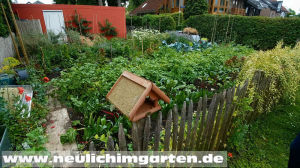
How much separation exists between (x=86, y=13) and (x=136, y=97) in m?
11.5

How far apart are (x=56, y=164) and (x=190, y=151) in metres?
1.51

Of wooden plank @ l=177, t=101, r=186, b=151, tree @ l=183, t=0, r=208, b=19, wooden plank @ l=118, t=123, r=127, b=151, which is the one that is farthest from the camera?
tree @ l=183, t=0, r=208, b=19

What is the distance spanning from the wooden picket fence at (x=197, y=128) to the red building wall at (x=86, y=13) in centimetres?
1108

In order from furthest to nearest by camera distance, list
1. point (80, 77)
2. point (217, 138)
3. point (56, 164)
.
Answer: point (80, 77) < point (217, 138) < point (56, 164)

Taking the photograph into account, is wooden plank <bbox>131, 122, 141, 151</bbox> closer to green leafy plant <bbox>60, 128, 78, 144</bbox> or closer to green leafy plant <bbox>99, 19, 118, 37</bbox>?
green leafy plant <bbox>60, 128, 78, 144</bbox>

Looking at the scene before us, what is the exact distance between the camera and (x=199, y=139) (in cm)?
198

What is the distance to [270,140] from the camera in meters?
2.77

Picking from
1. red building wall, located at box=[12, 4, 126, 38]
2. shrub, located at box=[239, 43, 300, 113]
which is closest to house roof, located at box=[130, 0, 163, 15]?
red building wall, located at box=[12, 4, 126, 38]

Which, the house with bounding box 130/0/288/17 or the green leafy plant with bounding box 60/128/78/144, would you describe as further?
the house with bounding box 130/0/288/17

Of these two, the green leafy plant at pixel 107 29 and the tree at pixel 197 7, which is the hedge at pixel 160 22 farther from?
the green leafy plant at pixel 107 29

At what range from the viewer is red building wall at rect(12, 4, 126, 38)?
9352 millimetres

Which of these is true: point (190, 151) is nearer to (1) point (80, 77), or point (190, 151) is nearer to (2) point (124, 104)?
(2) point (124, 104)

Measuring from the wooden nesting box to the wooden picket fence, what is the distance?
94 mm

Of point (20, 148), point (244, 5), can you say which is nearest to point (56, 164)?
point (20, 148)
